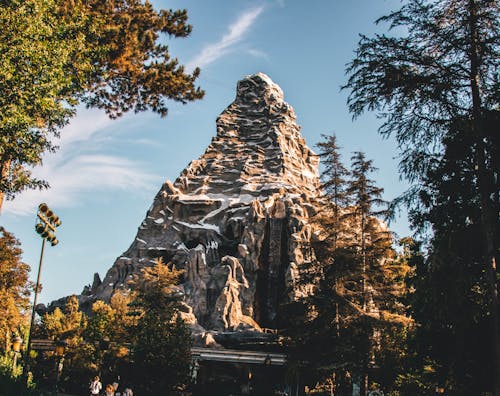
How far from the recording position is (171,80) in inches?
713

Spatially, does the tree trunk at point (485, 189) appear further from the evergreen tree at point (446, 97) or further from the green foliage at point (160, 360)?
the green foliage at point (160, 360)

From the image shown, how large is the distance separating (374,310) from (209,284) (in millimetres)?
38797

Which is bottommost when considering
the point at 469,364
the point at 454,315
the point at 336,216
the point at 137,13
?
the point at 469,364

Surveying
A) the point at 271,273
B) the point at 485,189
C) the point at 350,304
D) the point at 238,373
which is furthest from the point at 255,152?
the point at 485,189

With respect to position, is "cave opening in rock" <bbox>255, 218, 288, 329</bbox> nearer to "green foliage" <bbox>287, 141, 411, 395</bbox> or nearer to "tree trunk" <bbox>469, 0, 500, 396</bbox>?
"green foliage" <bbox>287, 141, 411, 395</bbox>

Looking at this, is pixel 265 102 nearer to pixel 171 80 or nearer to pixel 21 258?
pixel 21 258

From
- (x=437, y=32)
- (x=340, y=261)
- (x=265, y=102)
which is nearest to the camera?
(x=437, y=32)

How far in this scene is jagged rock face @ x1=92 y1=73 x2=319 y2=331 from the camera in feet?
207

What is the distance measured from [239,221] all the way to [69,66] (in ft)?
195

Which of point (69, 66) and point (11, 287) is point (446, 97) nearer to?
point (69, 66)

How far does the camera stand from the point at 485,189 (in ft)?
36.8

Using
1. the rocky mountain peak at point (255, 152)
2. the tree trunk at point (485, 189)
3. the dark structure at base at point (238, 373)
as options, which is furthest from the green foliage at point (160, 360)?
the rocky mountain peak at point (255, 152)

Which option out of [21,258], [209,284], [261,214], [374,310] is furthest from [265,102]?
[374,310]

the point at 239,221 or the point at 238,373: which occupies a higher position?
the point at 239,221
